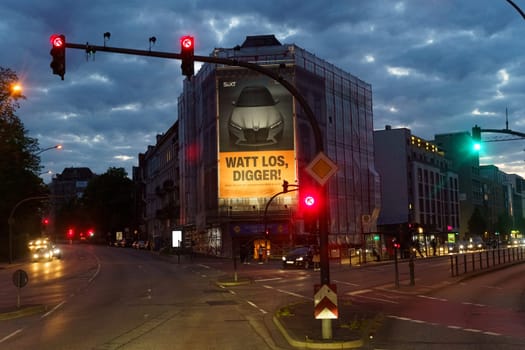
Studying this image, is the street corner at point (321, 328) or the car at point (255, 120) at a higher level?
the car at point (255, 120)

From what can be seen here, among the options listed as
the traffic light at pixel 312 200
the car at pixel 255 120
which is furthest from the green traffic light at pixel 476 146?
the car at pixel 255 120

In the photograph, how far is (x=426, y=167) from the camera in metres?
96.9

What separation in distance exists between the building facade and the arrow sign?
43584 millimetres

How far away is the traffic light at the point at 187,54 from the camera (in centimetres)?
1295

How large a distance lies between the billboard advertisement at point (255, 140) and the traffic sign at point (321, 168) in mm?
47018

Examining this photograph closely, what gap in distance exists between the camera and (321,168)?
1219cm

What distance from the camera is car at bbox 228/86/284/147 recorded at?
59869 mm

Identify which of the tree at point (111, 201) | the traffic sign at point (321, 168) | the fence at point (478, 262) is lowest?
the fence at point (478, 262)

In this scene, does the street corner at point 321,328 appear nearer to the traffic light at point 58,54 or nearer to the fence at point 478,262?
the traffic light at point 58,54

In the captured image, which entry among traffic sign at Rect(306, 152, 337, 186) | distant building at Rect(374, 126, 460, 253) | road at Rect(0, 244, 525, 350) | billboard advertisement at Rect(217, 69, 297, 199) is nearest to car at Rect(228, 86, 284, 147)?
billboard advertisement at Rect(217, 69, 297, 199)

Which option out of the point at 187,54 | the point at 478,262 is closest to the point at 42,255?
the point at 478,262

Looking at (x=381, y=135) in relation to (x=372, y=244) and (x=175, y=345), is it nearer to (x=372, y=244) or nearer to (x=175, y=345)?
(x=372, y=244)

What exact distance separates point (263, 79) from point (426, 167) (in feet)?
147

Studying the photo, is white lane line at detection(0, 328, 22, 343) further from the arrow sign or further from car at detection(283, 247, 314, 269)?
car at detection(283, 247, 314, 269)
